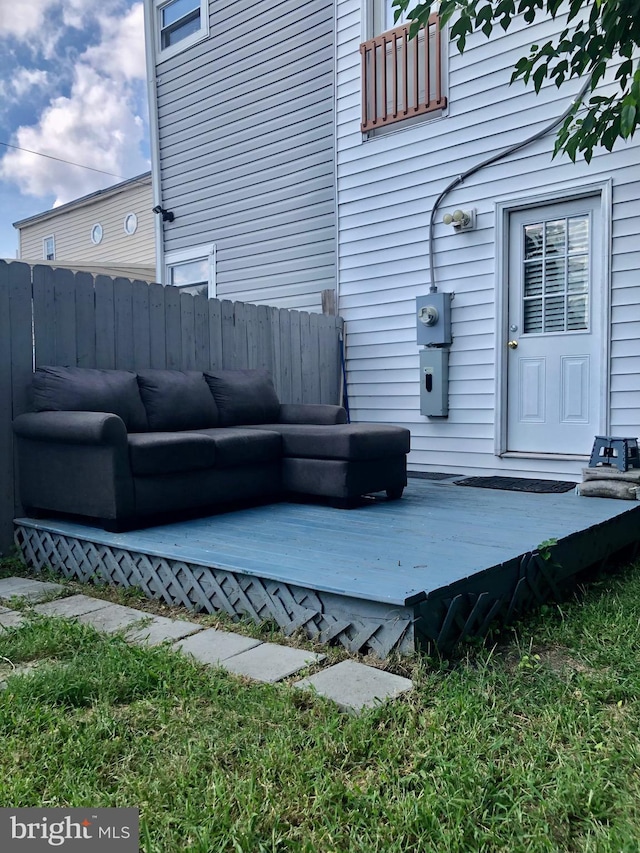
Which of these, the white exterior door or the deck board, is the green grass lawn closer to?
the deck board

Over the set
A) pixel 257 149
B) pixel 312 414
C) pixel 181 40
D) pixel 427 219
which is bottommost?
pixel 312 414

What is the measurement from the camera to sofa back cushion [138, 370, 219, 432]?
397cm

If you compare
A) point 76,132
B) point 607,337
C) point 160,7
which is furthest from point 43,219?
point 607,337

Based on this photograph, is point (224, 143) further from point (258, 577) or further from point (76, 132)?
Answer: point (76, 132)

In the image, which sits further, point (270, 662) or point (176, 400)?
point (176, 400)

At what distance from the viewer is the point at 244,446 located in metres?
3.78

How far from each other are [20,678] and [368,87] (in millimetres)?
5248

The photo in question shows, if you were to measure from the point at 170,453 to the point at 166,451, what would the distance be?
0.03 metres

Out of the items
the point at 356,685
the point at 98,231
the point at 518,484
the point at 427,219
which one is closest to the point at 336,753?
the point at 356,685

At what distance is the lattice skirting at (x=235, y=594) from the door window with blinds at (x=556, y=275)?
10.4ft

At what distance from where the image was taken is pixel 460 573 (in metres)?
2.37

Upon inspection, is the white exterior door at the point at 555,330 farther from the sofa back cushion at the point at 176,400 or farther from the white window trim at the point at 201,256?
the white window trim at the point at 201,256

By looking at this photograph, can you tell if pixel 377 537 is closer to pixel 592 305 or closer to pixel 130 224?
pixel 592 305

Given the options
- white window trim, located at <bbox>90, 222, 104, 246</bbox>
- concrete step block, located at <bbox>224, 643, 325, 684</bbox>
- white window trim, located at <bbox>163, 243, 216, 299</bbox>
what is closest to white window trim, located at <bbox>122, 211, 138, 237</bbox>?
white window trim, located at <bbox>90, 222, 104, 246</bbox>
